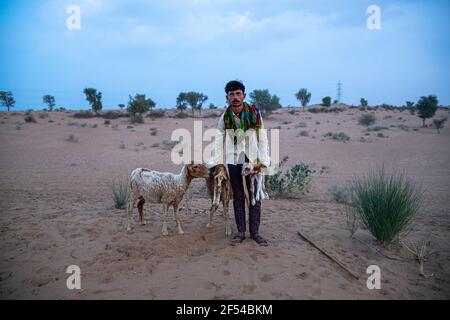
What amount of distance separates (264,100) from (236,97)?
125 feet

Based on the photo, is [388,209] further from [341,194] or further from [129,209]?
[129,209]

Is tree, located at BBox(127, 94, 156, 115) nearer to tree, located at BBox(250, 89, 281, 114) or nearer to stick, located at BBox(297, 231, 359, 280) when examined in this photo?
tree, located at BBox(250, 89, 281, 114)

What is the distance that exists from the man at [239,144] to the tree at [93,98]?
38.6 meters

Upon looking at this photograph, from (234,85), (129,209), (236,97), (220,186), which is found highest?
(234,85)

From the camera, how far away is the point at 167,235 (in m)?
4.73

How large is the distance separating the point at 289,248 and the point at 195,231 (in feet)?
5.15

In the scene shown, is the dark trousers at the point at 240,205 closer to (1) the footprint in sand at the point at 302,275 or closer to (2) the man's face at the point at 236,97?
(2) the man's face at the point at 236,97

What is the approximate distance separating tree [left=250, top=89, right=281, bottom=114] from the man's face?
A: 37361 mm

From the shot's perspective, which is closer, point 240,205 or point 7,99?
point 240,205

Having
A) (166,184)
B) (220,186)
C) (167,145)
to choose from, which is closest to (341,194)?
(220,186)

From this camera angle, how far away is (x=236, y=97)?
4164mm

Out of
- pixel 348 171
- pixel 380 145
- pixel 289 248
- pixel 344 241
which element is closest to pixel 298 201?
pixel 344 241

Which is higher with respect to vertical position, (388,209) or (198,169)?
(198,169)

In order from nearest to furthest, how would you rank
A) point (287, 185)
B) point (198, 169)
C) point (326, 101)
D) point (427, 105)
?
point (198, 169), point (287, 185), point (427, 105), point (326, 101)
